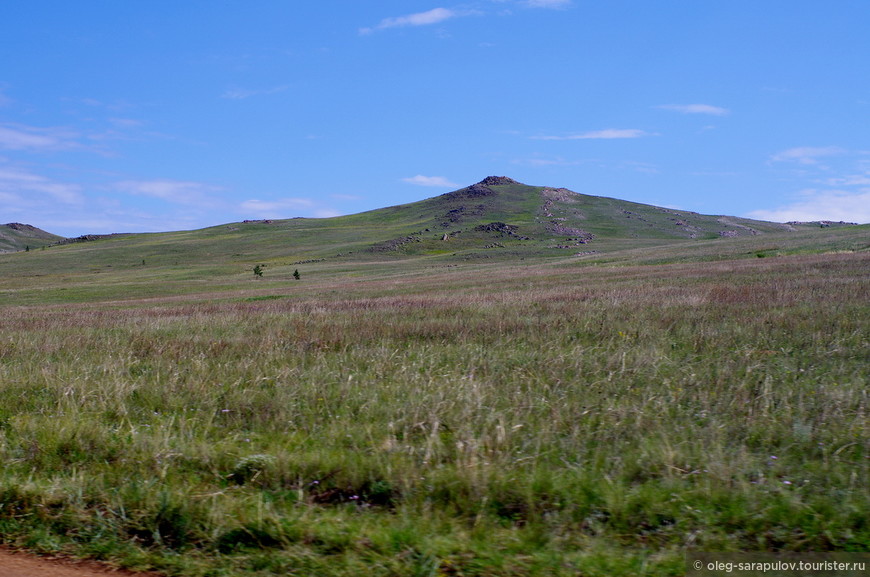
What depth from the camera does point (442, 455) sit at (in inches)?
217

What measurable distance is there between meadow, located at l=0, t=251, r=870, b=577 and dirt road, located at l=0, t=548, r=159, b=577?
109 millimetres

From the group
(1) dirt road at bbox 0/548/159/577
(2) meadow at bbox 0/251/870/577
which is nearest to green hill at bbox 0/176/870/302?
(2) meadow at bbox 0/251/870/577

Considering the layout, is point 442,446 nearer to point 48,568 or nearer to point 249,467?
point 249,467

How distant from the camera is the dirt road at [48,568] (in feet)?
13.3

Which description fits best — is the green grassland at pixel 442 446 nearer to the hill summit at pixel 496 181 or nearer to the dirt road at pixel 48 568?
the dirt road at pixel 48 568

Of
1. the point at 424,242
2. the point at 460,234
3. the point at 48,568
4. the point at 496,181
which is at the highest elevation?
the point at 496,181

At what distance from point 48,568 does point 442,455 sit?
2899mm

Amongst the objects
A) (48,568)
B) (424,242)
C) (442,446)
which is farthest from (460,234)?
(48,568)

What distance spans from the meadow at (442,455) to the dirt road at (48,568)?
0.36ft

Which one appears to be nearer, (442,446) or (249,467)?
(249,467)

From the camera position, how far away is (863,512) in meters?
4.33

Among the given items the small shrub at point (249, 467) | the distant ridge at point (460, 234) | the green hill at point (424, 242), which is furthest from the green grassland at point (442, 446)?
the distant ridge at point (460, 234)

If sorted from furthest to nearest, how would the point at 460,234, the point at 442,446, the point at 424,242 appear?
1. the point at 460,234
2. the point at 424,242
3. the point at 442,446

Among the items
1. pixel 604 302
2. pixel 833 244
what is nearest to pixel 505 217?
pixel 833 244
